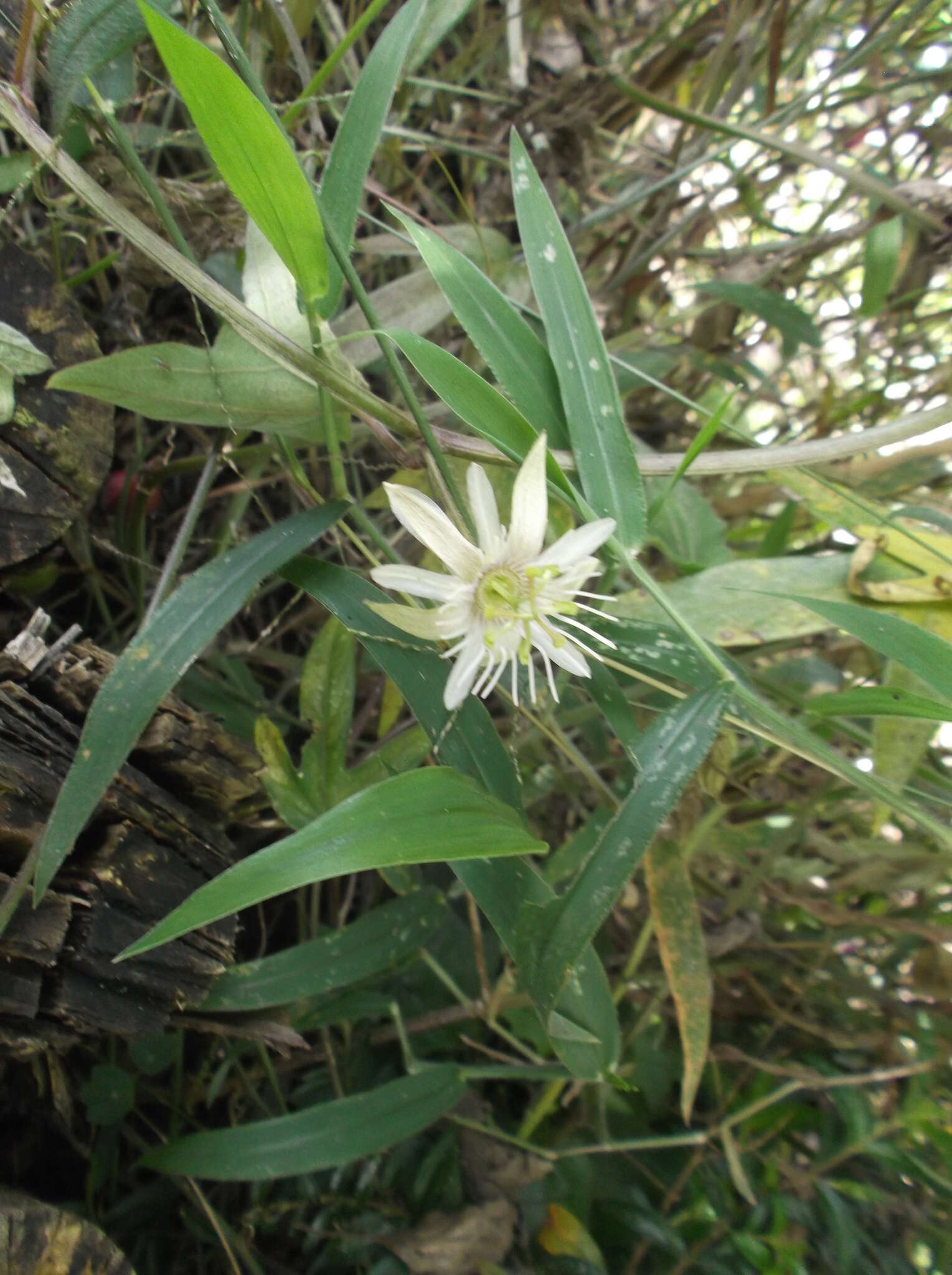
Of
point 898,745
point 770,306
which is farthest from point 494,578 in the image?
point 770,306

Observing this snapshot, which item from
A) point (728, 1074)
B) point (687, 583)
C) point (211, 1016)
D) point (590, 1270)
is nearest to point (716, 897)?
point (728, 1074)

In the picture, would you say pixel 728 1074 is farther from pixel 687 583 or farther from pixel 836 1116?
pixel 687 583

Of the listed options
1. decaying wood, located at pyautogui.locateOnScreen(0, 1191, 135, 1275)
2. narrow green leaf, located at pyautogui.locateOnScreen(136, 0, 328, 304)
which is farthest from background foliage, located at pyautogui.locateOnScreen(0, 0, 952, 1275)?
decaying wood, located at pyautogui.locateOnScreen(0, 1191, 135, 1275)

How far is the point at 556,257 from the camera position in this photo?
1.87 ft

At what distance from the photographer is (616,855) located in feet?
A: 1.47

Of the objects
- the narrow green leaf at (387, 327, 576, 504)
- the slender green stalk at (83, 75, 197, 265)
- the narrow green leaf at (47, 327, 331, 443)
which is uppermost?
the slender green stalk at (83, 75, 197, 265)

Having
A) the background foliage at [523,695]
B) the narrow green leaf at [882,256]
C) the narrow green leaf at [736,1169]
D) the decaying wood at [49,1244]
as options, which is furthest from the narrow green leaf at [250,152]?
the narrow green leaf at [736,1169]

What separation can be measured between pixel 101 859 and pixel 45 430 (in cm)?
28

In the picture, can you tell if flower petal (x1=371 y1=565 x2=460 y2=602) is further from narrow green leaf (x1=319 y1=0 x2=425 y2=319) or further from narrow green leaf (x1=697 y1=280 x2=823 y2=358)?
narrow green leaf (x1=697 y1=280 x2=823 y2=358)

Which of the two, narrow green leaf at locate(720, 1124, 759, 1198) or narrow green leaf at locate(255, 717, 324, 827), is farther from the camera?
narrow green leaf at locate(720, 1124, 759, 1198)

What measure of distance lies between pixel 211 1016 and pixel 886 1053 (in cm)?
83

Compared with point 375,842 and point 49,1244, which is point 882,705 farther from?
point 49,1244

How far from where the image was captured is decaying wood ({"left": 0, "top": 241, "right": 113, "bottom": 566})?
0.53 meters

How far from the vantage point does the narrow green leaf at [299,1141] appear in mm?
630
